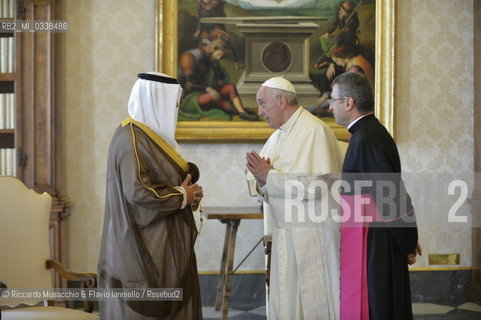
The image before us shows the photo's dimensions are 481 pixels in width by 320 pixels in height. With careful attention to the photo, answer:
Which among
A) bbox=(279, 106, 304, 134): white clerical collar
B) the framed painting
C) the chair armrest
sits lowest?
the chair armrest

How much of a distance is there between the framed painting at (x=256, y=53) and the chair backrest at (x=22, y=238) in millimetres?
2107

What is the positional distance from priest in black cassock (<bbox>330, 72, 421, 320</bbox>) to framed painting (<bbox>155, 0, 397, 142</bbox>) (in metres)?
2.58

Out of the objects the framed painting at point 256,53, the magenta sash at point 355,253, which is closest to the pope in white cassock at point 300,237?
the magenta sash at point 355,253

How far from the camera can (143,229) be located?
3609 millimetres

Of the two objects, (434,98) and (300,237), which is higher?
(434,98)

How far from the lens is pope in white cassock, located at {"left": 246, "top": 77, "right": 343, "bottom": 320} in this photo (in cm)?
400

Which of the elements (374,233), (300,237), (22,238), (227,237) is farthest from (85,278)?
(227,237)

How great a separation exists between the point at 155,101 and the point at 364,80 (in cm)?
115

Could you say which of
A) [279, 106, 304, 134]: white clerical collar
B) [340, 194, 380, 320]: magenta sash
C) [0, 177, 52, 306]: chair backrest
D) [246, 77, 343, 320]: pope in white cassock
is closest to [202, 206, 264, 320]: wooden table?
[246, 77, 343, 320]: pope in white cassock

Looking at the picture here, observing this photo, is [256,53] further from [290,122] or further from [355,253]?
[355,253]

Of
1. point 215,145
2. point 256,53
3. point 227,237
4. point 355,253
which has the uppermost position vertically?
point 256,53

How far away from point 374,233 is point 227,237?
263 cm

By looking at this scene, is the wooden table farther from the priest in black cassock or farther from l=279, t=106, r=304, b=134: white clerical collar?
the priest in black cassock

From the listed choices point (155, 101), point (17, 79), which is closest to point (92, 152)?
point (17, 79)
